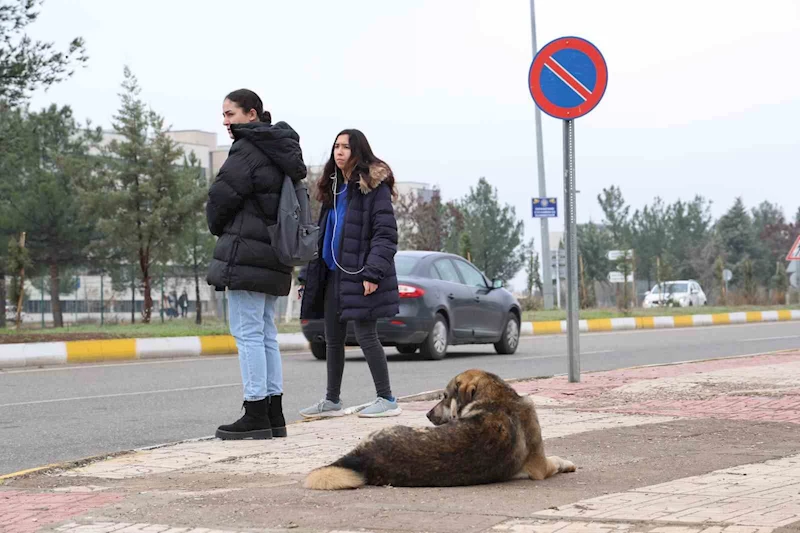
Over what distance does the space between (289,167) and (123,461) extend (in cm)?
197

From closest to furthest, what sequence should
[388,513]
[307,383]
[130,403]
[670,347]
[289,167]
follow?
[388,513], [289,167], [130,403], [307,383], [670,347]

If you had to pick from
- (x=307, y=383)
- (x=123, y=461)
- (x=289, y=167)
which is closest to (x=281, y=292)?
(x=289, y=167)

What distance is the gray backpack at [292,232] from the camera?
7.23 meters

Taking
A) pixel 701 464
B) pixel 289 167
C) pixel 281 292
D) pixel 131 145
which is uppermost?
pixel 131 145

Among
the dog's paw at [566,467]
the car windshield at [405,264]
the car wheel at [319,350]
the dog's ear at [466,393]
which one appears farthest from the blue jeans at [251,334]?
the car windshield at [405,264]

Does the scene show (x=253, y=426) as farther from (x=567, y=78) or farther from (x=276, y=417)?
(x=567, y=78)

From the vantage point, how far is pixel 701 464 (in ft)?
20.3

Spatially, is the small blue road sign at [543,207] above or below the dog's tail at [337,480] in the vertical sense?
above

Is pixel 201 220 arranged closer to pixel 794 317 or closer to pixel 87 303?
pixel 87 303

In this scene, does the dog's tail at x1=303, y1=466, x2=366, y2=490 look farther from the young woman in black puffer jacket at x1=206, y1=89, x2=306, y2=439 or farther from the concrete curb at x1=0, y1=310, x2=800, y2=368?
the concrete curb at x1=0, y1=310, x2=800, y2=368

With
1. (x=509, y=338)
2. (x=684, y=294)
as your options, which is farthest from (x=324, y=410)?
(x=684, y=294)

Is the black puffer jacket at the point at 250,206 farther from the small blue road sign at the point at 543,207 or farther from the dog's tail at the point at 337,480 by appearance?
the small blue road sign at the point at 543,207

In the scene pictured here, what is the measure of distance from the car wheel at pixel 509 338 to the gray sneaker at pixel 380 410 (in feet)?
33.3

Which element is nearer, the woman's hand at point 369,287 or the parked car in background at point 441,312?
the woman's hand at point 369,287
